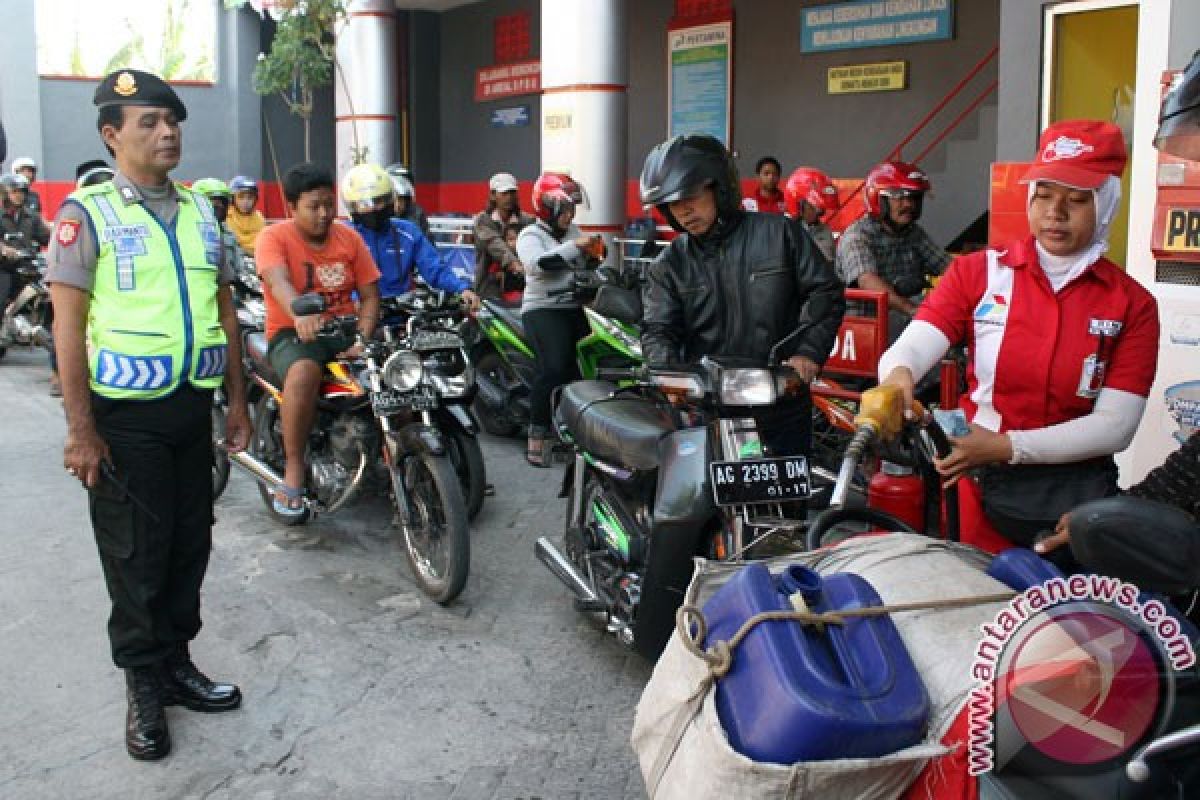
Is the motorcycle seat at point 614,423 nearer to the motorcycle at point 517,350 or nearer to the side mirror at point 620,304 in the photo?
the side mirror at point 620,304

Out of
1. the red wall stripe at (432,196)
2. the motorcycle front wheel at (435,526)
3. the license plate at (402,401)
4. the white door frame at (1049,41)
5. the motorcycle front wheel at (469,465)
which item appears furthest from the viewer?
the red wall stripe at (432,196)

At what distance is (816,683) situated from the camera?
5.74 ft

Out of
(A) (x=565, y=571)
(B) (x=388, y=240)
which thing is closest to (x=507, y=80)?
(B) (x=388, y=240)

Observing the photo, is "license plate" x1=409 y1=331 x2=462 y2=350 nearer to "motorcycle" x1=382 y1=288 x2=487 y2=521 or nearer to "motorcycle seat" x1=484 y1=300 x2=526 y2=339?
"motorcycle" x1=382 y1=288 x2=487 y2=521

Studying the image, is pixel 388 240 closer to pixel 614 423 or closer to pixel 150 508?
pixel 614 423

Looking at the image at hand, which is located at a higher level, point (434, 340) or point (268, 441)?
point (434, 340)

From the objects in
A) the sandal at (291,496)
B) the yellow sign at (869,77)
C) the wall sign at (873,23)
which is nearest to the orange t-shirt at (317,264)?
the sandal at (291,496)

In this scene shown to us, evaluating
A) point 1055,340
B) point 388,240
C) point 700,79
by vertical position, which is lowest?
point 1055,340

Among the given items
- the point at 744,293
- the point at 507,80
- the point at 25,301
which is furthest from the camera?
the point at 507,80

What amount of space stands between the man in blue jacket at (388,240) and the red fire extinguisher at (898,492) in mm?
3352

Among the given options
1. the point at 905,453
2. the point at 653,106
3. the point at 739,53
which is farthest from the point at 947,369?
the point at 653,106

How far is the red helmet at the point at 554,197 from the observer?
7.91m

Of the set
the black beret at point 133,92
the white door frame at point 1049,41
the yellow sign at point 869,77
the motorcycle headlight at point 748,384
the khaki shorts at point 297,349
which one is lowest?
the khaki shorts at point 297,349

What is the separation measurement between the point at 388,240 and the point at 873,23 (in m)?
8.01
